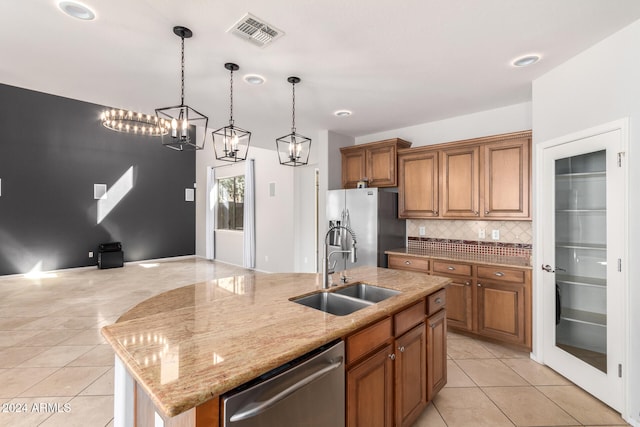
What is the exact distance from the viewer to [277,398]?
109 centimetres

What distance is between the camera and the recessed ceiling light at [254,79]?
286 cm

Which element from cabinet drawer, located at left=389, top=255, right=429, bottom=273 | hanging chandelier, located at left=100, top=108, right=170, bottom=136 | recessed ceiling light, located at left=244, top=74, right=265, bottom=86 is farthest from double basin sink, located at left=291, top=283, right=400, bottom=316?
hanging chandelier, located at left=100, top=108, right=170, bottom=136

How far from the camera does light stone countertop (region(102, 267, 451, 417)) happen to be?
3.06ft

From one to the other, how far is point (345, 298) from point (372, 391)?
0.53 m

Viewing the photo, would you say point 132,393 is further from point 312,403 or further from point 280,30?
point 280,30

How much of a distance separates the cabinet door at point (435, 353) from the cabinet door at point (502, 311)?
4.13 ft

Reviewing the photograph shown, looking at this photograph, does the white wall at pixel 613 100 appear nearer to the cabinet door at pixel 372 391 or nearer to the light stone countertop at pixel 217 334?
the light stone countertop at pixel 217 334

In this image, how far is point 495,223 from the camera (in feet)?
12.3

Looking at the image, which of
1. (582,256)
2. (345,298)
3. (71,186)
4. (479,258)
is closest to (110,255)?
(71,186)

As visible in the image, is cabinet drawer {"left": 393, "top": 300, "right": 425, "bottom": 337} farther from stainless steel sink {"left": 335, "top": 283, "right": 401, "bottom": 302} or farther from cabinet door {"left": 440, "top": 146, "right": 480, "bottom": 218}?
cabinet door {"left": 440, "top": 146, "right": 480, "bottom": 218}

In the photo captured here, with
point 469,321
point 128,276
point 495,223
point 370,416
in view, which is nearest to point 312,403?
point 370,416

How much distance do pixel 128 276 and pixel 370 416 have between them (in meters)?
6.79

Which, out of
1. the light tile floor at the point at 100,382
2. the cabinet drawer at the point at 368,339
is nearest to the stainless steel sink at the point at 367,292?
the cabinet drawer at the point at 368,339

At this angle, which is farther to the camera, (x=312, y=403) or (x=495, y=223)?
(x=495, y=223)
